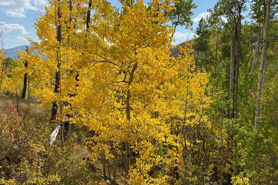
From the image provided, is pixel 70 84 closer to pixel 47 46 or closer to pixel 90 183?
pixel 47 46

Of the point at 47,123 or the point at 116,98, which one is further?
the point at 47,123

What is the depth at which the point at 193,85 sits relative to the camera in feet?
24.7

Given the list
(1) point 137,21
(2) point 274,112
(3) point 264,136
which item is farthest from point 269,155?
(1) point 137,21

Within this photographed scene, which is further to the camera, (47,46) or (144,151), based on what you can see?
(47,46)

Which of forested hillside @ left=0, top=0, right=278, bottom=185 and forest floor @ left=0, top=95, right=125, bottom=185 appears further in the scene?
forest floor @ left=0, top=95, right=125, bottom=185

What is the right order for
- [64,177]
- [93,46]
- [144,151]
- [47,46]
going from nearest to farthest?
[93,46] < [144,151] < [64,177] < [47,46]

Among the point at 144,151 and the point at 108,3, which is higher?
the point at 108,3

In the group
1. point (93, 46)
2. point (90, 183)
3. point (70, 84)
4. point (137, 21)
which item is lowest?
point (90, 183)

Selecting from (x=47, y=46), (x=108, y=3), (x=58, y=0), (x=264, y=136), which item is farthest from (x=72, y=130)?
(x=264, y=136)

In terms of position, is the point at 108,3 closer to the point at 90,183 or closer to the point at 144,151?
the point at 144,151

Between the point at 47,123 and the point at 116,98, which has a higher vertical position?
the point at 116,98

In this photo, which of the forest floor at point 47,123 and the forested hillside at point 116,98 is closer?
the forested hillside at point 116,98

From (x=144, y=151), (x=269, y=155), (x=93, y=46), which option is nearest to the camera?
(x=93, y=46)

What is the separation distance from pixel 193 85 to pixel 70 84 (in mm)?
5178
